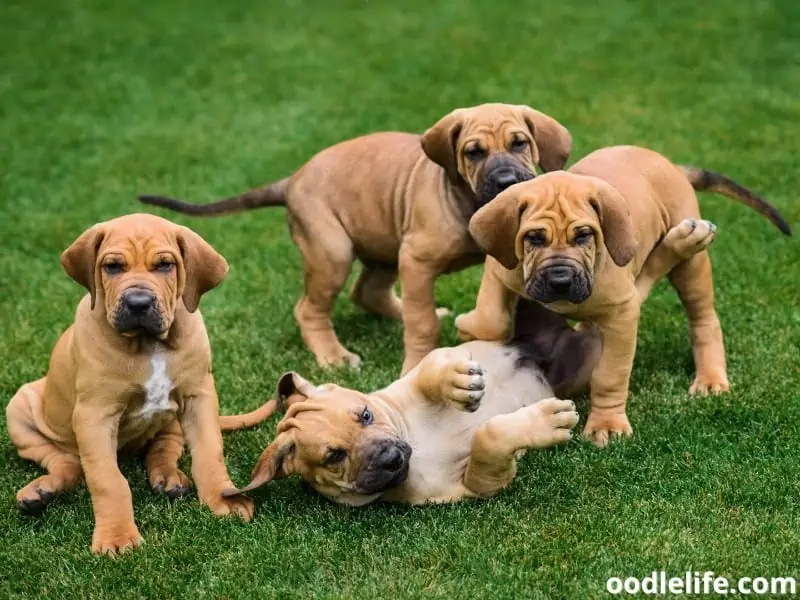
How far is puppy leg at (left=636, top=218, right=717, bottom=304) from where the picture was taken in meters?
5.77

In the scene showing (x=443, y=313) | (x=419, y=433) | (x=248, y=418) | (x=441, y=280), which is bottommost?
(x=441, y=280)

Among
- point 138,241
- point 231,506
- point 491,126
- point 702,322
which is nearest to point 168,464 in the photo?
point 231,506

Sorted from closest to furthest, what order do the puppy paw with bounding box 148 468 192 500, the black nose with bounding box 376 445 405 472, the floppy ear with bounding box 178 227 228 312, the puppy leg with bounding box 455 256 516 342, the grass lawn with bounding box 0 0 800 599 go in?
1. the grass lawn with bounding box 0 0 800 599
2. the black nose with bounding box 376 445 405 472
3. the floppy ear with bounding box 178 227 228 312
4. the puppy paw with bounding box 148 468 192 500
5. the puppy leg with bounding box 455 256 516 342

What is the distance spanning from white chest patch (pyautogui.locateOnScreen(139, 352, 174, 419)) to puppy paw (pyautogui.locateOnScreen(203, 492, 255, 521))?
0.46 meters

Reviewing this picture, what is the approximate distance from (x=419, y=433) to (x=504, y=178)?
139cm

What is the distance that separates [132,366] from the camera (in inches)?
197

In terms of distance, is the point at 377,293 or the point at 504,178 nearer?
the point at 504,178

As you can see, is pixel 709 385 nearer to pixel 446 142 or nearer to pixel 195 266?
pixel 446 142

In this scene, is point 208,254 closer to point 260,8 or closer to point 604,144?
point 604,144

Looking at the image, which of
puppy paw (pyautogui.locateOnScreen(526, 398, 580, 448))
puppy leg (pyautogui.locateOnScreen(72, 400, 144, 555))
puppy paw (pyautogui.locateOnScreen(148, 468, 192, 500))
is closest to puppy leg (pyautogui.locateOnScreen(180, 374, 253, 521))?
puppy paw (pyautogui.locateOnScreen(148, 468, 192, 500))

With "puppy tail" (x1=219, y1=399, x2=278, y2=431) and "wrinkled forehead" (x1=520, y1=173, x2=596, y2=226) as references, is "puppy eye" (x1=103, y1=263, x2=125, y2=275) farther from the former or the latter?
"wrinkled forehead" (x1=520, y1=173, x2=596, y2=226)

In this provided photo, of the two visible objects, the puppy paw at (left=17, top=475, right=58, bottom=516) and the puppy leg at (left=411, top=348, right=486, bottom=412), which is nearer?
the puppy leg at (left=411, top=348, right=486, bottom=412)

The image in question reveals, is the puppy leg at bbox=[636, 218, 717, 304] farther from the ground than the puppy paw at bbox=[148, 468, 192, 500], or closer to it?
farther from the ground

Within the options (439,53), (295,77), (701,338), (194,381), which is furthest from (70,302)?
(439,53)
